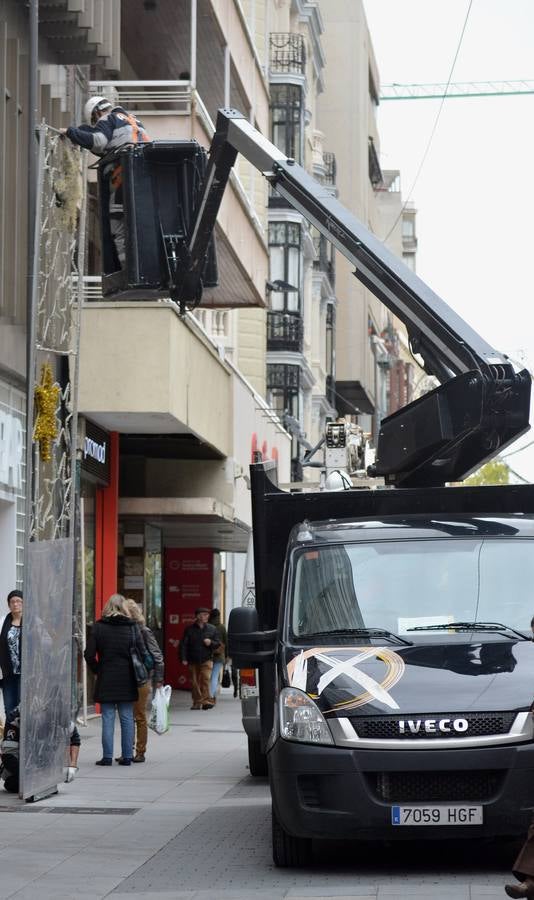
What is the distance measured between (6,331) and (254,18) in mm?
23564

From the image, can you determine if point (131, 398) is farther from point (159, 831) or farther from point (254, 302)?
point (159, 831)

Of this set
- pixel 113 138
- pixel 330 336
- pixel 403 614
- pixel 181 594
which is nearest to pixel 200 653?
pixel 181 594

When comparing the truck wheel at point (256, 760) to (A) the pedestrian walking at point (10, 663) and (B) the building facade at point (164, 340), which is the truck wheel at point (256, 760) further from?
(B) the building facade at point (164, 340)

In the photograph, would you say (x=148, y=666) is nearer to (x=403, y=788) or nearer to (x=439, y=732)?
(x=403, y=788)

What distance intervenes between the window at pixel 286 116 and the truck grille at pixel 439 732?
44158mm

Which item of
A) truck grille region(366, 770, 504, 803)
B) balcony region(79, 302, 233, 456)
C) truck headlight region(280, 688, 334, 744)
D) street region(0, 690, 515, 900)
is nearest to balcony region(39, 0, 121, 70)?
balcony region(79, 302, 233, 456)

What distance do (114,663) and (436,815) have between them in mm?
8128

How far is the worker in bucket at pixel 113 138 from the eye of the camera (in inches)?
596

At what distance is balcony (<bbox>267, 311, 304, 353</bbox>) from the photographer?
5297 centimetres

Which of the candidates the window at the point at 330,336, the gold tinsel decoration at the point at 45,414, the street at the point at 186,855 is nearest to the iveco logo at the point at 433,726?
the street at the point at 186,855

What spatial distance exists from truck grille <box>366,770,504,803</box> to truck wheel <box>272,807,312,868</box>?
84 centimetres

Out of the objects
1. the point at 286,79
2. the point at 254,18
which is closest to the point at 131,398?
the point at 254,18

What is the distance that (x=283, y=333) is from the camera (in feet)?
174

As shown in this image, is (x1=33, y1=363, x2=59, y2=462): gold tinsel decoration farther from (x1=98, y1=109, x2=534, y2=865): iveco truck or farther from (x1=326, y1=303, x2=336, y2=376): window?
(x1=326, y1=303, x2=336, y2=376): window
